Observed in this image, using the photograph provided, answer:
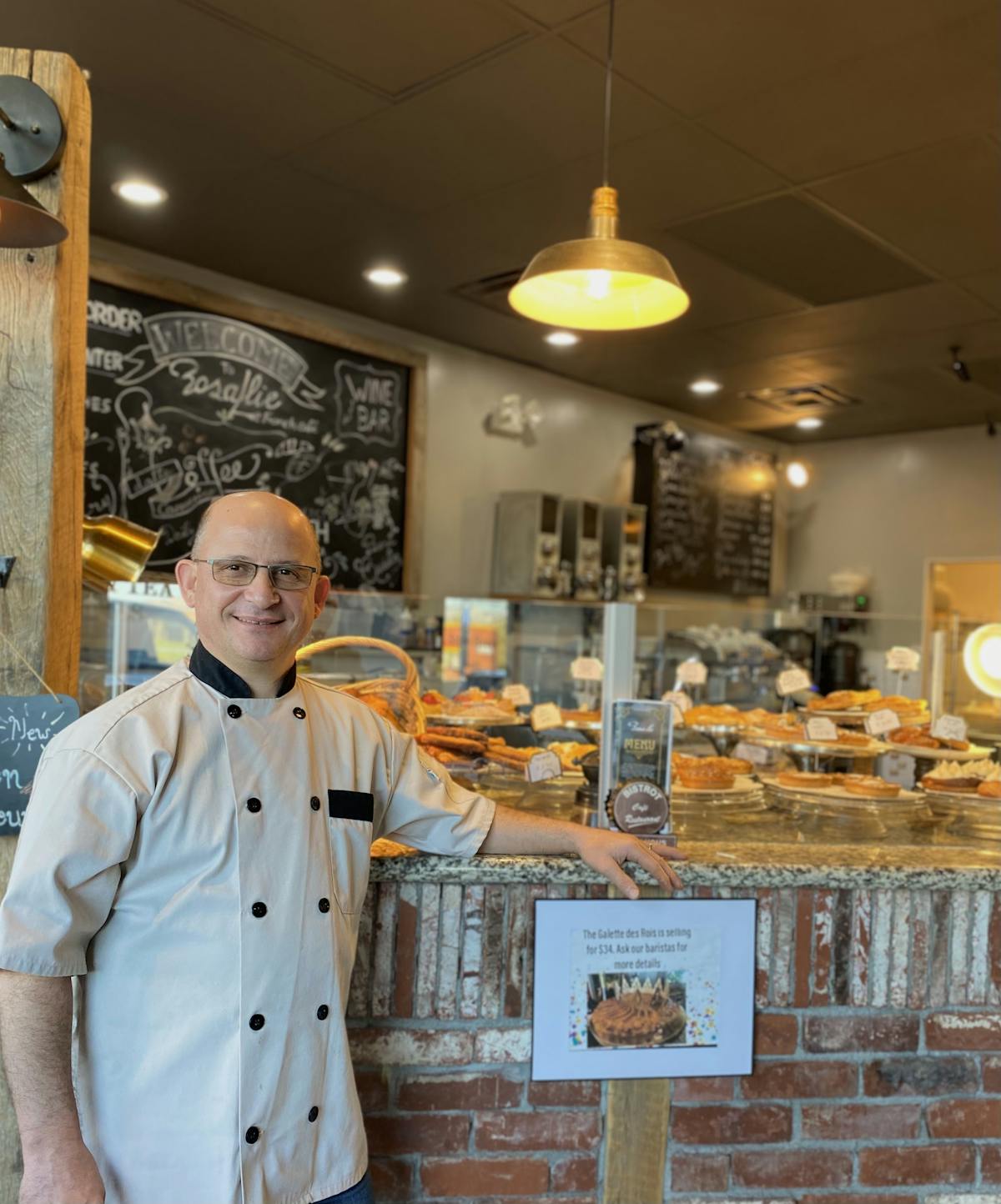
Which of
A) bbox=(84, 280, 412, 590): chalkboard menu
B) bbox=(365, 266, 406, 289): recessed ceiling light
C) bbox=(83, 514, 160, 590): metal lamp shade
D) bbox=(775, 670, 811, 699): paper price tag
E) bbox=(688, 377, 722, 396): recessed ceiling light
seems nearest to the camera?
bbox=(83, 514, 160, 590): metal lamp shade

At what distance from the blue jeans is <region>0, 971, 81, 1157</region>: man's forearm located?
370mm

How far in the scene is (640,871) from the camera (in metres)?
1.82

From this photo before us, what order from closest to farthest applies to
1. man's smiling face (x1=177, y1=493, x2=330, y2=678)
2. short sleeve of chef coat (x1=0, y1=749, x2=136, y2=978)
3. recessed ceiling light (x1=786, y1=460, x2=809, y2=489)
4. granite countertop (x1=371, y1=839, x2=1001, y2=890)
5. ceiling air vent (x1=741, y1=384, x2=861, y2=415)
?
short sleeve of chef coat (x1=0, y1=749, x2=136, y2=978), man's smiling face (x1=177, y1=493, x2=330, y2=678), granite countertop (x1=371, y1=839, x2=1001, y2=890), ceiling air vent (x1=741, y1=384, x2=861, y2=415), recessed ceiling light (x1=786, y1=460, x2=809, y2=489)

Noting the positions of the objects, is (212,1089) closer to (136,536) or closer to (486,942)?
(486,942)

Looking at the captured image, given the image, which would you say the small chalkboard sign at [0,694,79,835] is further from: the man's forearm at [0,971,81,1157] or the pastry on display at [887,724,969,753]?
the pastry on display at [887,724,969,753]

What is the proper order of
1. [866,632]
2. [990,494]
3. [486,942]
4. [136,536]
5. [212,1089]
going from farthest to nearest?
[990,494] < [866,632] < [136,536] < [486,942] < [212,1089]

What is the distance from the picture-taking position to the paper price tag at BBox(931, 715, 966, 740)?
315 cm

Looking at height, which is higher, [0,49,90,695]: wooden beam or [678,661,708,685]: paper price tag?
[0,49,90,695]: wooden beam

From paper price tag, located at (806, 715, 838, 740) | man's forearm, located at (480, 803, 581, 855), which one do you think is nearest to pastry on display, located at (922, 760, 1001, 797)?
paper price tag, located at (806, 715, 838, 740)

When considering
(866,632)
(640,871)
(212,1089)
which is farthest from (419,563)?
(212,1089)

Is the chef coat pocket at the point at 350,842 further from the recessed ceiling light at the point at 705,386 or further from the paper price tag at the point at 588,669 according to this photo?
the recessed ceiling light at the point at 705,386

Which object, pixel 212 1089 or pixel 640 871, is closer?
pixel 212 1089

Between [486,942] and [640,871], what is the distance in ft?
0.96

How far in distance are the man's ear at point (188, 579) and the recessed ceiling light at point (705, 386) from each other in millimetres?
5275
